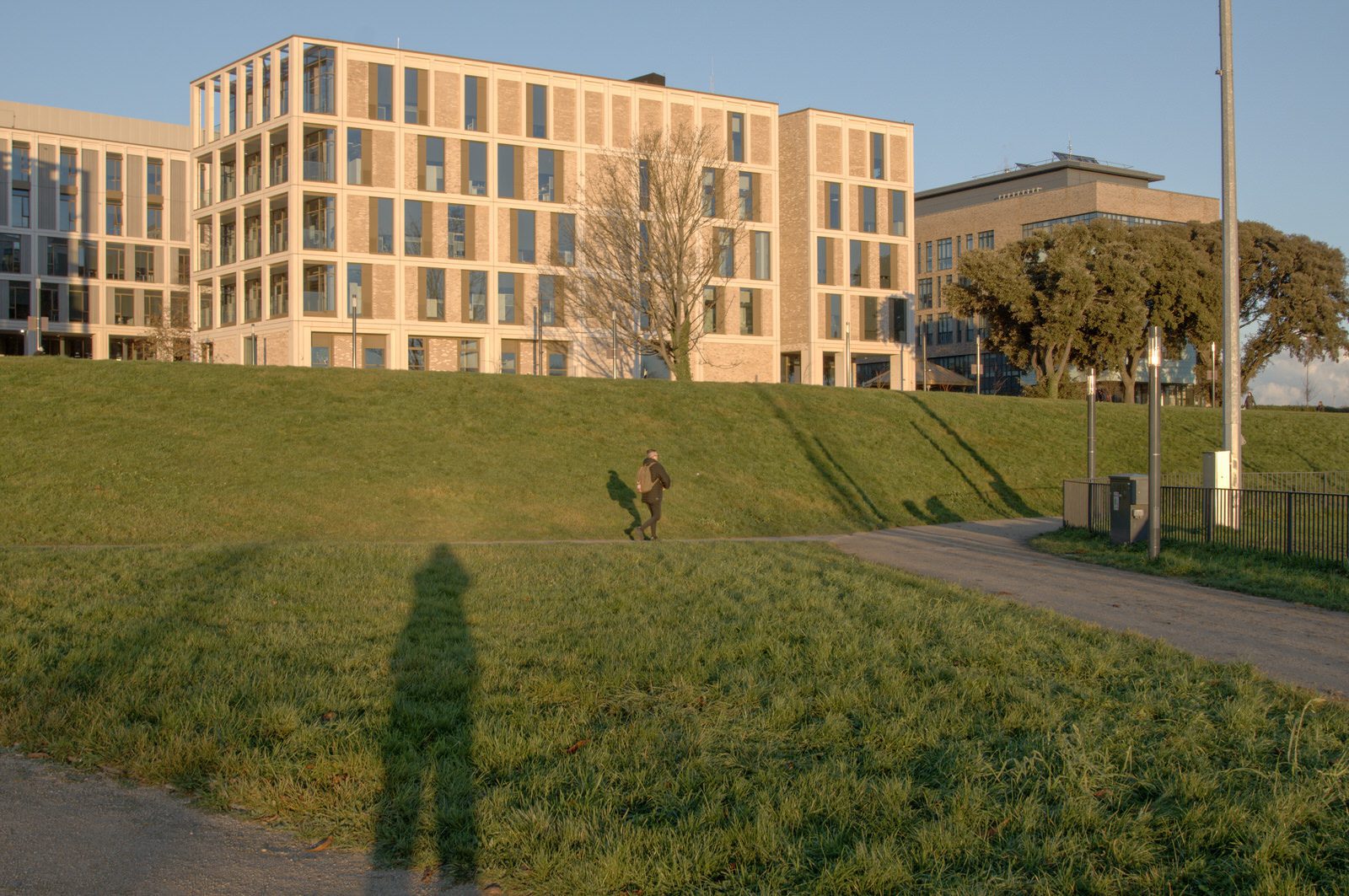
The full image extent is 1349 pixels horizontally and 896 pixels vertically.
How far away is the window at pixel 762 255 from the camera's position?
5591 centimetres

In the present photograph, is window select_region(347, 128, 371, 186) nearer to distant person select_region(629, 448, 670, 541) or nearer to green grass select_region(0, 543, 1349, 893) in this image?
distant person select_region(629, 448, 670, 541)

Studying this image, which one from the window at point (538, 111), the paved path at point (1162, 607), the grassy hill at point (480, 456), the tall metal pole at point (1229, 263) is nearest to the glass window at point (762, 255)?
the window at point (538, 111)

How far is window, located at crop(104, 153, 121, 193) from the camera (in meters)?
70.4

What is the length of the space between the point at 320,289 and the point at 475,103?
11.1 meters

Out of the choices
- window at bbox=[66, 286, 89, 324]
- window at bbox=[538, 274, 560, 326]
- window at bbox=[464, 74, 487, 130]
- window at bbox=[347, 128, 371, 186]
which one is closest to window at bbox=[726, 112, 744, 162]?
window at bbox=[538, 274, 560, 326]

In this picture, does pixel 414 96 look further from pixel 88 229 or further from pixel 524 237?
pixel 88 229

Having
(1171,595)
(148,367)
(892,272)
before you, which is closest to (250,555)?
(1171,595)

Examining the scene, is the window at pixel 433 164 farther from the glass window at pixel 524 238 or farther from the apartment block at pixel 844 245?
the apartment block at pixel 844 245

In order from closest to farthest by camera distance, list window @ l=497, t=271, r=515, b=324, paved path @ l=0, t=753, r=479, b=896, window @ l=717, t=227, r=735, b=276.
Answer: paved path @ l=0, t=753, r=479, b=896
window @ l=717, t=227, r=735, b=276
window @ l=497, t=271, r=515, b=324

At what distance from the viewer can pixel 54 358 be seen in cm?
2773

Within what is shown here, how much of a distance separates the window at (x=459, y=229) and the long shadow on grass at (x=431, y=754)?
1684 inches

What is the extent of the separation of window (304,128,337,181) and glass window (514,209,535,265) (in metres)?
8.31

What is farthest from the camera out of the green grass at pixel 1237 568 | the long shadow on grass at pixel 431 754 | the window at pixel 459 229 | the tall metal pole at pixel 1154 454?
the window at pixel 459 229

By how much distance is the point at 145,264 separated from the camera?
71062 mm
